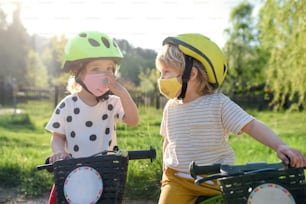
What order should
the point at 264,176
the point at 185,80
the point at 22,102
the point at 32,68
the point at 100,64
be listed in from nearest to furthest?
the point at 264,176, the point at 185,80, the point at 100,64, the point at 22,102, the point at 32,68

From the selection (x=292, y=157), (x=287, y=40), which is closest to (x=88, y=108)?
(x=292, y=157)

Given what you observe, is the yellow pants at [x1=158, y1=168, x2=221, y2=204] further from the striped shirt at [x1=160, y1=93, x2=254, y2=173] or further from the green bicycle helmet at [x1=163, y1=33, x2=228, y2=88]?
the green bicycle helmet at [x1=163, y1=33, x2=228, y2=88]

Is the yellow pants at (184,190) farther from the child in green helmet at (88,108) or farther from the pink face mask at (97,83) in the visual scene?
the pink face mask at (97,83)

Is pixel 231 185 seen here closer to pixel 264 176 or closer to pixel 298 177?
pixel 264 176

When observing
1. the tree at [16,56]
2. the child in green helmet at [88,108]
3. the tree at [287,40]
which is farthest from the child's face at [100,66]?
the tree at [16,56]

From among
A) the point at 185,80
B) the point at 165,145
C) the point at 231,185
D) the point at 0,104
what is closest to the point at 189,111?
the point at 185,80

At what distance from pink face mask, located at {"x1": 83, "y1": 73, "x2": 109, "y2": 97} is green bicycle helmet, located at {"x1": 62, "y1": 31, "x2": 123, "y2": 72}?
0.51ft

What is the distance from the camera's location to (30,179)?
5.92 m

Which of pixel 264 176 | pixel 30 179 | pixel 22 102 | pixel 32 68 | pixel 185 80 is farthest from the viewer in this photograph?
pixel 32 68

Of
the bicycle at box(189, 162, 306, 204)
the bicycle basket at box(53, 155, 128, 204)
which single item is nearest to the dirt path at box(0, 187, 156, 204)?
the bicycle basket at box(53, 155, 128, 204)

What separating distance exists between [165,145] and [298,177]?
1282mm

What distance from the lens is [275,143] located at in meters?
2.31

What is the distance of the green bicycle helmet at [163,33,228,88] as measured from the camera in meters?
2.70

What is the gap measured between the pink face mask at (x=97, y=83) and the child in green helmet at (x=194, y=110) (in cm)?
32
